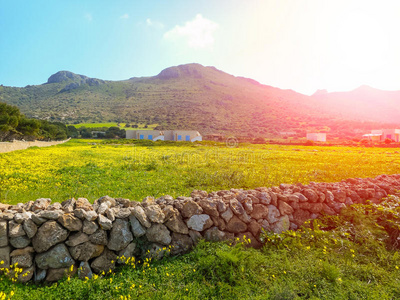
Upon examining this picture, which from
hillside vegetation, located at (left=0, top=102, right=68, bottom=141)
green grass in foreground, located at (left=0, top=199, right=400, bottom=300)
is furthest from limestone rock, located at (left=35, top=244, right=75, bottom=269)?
hillside vegetation, located at (left=0, top=102, right=68, bottom=141)

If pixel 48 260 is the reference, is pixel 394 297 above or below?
below

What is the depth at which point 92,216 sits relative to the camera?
385cm

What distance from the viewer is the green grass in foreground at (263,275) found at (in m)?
3.25

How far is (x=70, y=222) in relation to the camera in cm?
374

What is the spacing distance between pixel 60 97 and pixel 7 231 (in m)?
135

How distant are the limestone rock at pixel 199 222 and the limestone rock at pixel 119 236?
4.09 feet

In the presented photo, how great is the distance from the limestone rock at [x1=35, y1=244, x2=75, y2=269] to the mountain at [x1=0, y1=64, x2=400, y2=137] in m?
71.5

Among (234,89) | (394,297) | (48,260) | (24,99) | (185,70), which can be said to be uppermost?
(185,70)

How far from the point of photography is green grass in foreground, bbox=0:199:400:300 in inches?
128

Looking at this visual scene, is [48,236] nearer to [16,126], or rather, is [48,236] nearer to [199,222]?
[199,222]

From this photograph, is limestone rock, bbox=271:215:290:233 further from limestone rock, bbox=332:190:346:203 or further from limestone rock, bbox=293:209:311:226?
limestone rock, bbox=332:190:346:203

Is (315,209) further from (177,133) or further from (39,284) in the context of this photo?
(177,133)

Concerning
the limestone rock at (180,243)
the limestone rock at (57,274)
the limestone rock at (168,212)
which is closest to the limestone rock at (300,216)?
the limestone rock at (180,243)

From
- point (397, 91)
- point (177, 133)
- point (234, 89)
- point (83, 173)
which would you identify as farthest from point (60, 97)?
point (397, 91)
